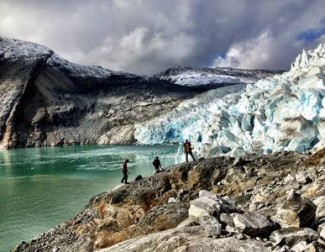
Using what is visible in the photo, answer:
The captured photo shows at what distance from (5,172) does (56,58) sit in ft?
210

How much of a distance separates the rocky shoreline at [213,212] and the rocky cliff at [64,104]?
5532 cm

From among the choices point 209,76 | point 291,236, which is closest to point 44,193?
point 291,236

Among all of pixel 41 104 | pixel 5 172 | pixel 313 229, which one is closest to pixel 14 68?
pixel 41 104

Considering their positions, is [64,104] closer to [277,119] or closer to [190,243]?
[277,119]

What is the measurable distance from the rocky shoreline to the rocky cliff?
55.3 meters

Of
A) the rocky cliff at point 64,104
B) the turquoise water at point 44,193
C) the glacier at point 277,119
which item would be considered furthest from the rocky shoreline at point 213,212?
the rocky cliff at point 64,104

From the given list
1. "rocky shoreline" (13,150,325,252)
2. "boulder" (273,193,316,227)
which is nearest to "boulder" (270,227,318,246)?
"rocky shoreline" (13,150,325,252)

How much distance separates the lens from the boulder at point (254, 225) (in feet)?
19.6

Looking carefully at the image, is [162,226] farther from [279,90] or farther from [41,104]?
[41,104]

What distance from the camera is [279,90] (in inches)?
1141

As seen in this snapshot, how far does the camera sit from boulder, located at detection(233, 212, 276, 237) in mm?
5973

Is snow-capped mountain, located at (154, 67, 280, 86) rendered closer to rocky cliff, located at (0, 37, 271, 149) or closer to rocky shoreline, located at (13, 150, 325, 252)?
rocky cliff, located at (0, 37, 271, 149)

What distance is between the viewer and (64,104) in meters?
82.1

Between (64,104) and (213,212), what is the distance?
7753cm
